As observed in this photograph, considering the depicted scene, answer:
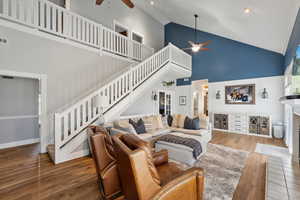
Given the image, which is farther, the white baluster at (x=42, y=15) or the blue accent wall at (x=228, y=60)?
the blue accent wall at (x=228, y=60)

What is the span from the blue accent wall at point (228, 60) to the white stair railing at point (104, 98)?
49.1 inches

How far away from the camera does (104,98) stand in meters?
3.62

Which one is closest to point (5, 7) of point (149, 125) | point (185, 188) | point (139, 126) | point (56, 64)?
point (56, 64)

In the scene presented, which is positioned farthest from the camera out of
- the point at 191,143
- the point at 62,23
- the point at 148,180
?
the point at 62,23

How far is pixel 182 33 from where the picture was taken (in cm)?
806

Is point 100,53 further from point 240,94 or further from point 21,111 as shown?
point 240,94

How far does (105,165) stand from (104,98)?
6.54ft

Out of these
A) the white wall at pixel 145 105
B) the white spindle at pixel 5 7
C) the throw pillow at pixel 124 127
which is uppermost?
the white spindle at pixel 5 7

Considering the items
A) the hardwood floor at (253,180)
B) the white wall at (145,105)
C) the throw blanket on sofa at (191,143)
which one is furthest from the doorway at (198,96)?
the throw blanket on sofa at (191,143)

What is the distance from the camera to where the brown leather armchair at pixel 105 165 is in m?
1.84

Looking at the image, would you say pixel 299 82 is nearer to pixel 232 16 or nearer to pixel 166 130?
pixel 232 16

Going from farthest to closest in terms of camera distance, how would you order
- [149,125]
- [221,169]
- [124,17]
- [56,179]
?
[124,17], [149,125], [221,169], [56,179]

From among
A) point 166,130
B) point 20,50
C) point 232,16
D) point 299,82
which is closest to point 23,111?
point 20,50

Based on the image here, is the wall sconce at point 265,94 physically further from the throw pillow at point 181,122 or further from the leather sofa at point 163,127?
the throw pillow at point 181,122
